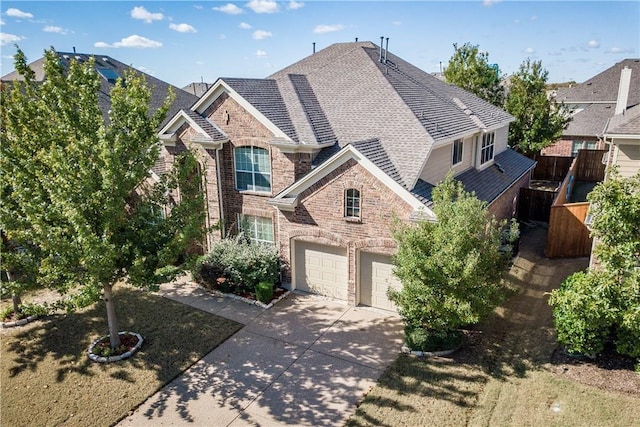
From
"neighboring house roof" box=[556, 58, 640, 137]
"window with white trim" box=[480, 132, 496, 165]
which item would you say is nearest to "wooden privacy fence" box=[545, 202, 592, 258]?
"window with white trim" box=[480, 132, 496, 165]

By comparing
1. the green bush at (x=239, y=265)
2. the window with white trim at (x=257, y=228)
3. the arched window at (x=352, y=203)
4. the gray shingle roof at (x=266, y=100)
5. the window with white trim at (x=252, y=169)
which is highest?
the gray shingle roof at (x=266, y=100)

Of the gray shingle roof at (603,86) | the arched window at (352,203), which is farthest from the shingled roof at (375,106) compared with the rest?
the gray shingle roof at (603,86)

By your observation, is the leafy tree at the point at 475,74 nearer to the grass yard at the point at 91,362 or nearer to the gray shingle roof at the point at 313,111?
the gray shingle roof at the point at 313,111

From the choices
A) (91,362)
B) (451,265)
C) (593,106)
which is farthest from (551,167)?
(91,362)

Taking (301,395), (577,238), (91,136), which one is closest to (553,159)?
(577,238)

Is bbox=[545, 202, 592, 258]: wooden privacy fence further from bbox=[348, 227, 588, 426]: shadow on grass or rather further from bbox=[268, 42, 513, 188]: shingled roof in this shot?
bbox=[268, 42, 513, 188]: shingled roof

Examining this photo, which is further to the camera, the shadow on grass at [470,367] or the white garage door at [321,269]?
the white garage door at [321,269]

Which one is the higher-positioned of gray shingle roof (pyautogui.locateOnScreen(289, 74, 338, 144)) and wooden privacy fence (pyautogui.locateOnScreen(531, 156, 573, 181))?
gray shingle roof (pyautogui.locateOnScreen(289, 74, 338, 144))
